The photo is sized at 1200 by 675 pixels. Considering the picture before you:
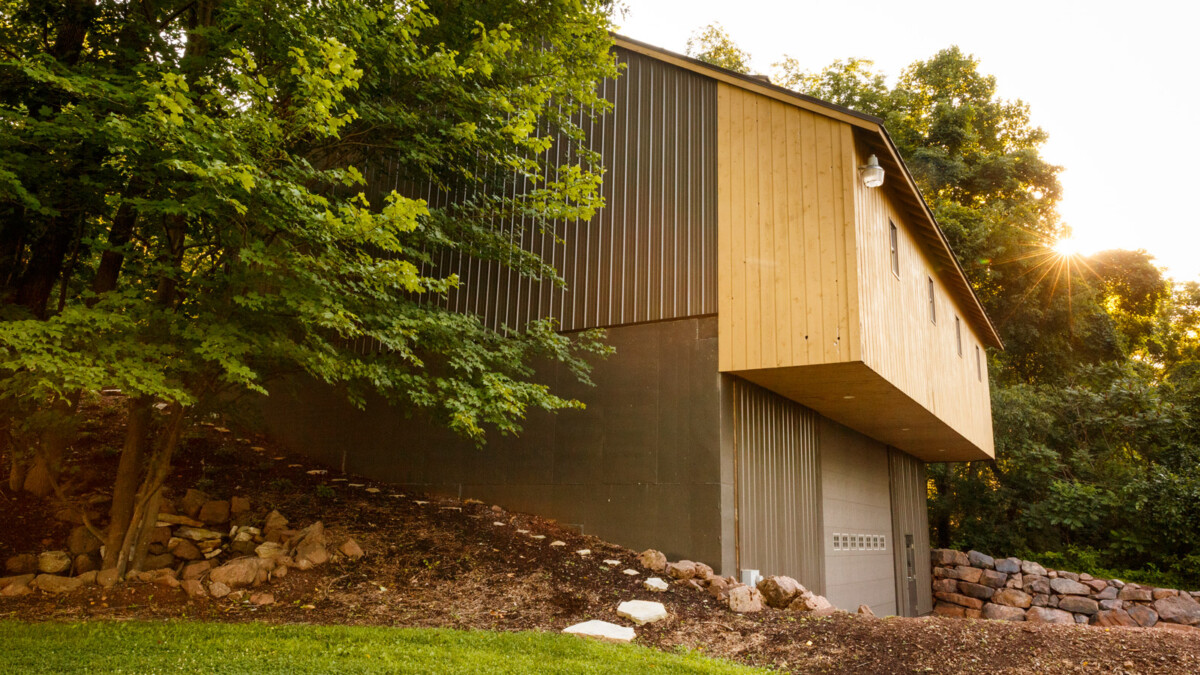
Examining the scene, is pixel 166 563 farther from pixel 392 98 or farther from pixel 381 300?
pixel 392 98

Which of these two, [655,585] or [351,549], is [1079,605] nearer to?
[655,585]

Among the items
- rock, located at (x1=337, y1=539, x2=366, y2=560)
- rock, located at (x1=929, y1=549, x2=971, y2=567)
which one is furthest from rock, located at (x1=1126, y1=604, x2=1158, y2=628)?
rock, located at (x1=337, y1=539, x2=366, y2=560)

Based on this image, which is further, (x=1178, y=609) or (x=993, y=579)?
(x=993, y=579)

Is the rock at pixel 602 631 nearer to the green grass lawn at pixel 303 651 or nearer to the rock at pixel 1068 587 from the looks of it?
the green grass lawn at pixel 303 651

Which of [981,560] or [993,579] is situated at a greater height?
[981,560]

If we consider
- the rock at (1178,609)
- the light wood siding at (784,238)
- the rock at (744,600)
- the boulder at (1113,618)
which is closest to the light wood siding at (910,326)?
the light wood siding at (784,238)

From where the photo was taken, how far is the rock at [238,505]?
380 inches

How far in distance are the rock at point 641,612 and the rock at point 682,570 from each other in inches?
47.6

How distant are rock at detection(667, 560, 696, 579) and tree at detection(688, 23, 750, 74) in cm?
2239

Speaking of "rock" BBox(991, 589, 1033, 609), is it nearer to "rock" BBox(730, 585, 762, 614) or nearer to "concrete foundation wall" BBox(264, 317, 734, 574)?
"concrete foundation wall" BBox(264, 317, 734, 574)

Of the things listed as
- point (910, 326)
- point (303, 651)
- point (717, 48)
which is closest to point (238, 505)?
point (303, 651)

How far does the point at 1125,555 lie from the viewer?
58.6ft

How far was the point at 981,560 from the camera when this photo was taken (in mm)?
17859

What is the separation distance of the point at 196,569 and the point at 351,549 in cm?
158
